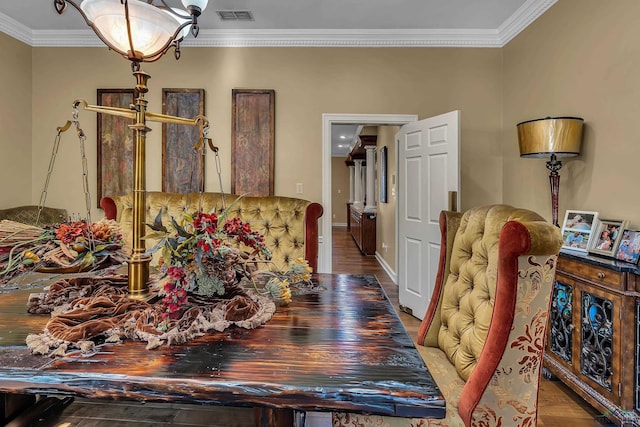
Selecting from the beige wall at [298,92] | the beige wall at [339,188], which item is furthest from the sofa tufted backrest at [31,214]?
the beige wall at [339,188]

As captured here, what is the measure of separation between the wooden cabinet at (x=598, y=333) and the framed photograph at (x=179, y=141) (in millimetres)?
3161

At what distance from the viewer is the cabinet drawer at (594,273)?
171 centimetres

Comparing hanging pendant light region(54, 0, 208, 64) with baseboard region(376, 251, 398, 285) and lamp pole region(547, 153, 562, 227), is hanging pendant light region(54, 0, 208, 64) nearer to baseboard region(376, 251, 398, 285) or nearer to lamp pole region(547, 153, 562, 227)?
lamp pole region(547, 153, 562, 227)

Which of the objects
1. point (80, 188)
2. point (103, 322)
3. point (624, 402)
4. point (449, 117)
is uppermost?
point (449, 117)

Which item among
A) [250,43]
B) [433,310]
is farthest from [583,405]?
[250,43]

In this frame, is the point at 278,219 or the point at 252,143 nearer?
the point at 278,219

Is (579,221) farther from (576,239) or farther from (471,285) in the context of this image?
(471,285)

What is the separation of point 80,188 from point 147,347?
346 centimetres

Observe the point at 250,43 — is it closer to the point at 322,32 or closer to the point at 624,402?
the point at 322,32

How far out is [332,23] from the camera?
11.0 ft

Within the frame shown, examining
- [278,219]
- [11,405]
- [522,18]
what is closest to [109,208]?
[278,219]

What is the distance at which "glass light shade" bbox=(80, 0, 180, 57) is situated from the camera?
109 cm

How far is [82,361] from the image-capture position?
0.84 metres

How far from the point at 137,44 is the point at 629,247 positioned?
2.42 meters
